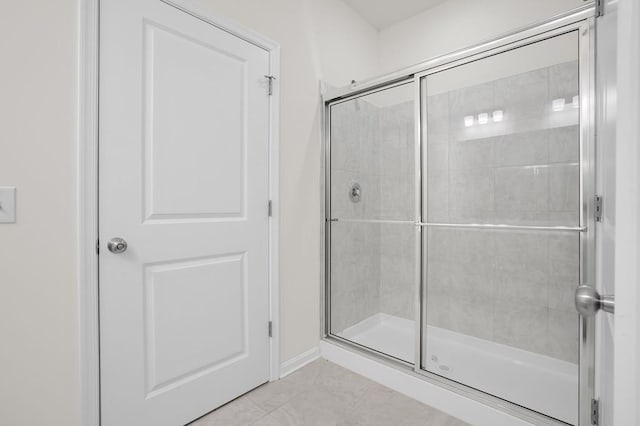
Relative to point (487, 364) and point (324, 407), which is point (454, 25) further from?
point (324, 407)

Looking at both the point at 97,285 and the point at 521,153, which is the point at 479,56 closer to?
the point at 521,153

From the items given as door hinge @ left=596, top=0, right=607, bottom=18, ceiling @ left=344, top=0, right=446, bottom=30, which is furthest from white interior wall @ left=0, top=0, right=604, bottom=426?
ceiling @ left=344, top=0, right=446, bottom=30

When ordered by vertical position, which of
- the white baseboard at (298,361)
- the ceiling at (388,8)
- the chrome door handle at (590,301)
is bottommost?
the white baseboard at (298,361)

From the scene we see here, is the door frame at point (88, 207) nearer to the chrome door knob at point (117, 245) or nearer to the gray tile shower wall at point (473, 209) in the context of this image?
the chrome door knob at point (117, 245)

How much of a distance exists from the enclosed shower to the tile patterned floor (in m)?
0.21

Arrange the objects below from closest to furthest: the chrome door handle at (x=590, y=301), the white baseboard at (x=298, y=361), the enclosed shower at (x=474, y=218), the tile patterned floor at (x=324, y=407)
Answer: the chrome door handle at (x=590, y=301), the enclosed shower at (x=474, y=218), the tile patterned floor at (x=324, y=407), the white baseboard at (x=298, y=361)

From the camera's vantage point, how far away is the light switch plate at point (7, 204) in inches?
42.3

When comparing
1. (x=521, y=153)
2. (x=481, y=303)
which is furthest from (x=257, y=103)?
(x=481, y=303)

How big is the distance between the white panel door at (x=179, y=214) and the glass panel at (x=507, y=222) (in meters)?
1.03

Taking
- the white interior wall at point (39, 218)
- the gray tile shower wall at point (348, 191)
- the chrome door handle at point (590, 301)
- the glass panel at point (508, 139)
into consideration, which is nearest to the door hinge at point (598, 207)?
the glass panel at point (508, 139)

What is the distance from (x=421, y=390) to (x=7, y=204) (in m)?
2.05

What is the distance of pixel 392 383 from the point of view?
5.97 ft

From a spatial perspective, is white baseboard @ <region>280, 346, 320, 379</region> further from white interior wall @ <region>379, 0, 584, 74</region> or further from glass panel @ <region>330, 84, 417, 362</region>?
white interior wall @ <region>379, 0, 584, 74</region>

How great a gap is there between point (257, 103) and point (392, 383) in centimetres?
184
